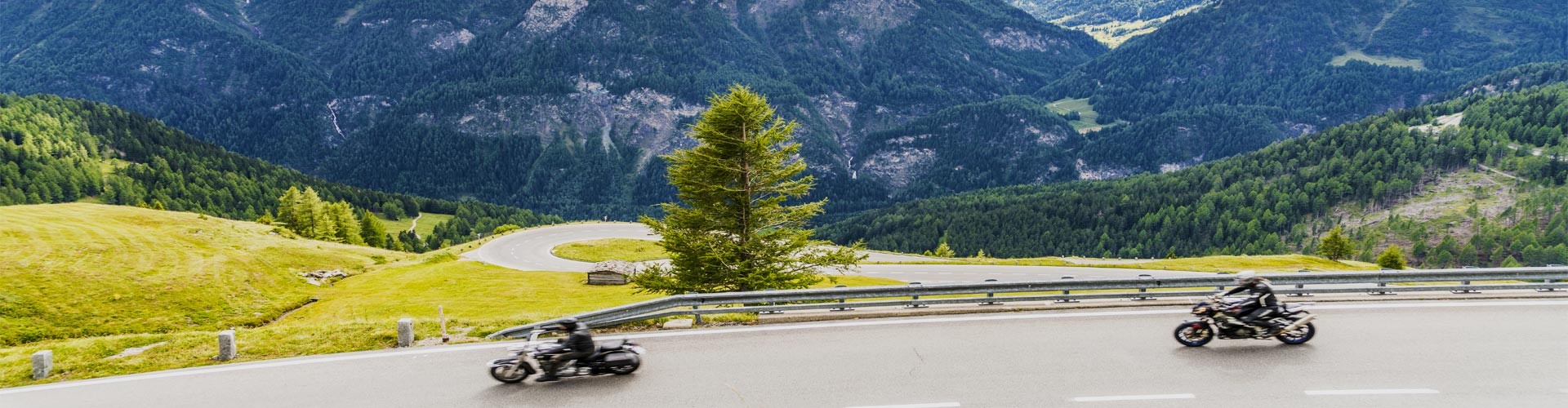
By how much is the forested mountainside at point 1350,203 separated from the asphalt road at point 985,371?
14268cm

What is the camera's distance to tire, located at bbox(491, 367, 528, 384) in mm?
13156

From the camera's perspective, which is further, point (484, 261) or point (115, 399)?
point (484, 261)

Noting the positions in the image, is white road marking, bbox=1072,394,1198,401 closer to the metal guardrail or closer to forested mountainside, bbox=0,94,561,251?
the metal guardrail

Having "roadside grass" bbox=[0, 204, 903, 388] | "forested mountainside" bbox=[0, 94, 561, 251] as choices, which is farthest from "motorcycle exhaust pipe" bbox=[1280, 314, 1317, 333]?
"forested mountainside" bbox=[0, 94, 561, 251]

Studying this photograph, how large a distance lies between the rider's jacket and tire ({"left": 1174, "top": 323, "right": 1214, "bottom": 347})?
892mm

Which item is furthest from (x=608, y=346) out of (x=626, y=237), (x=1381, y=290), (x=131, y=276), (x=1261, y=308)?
(x=626, y=237)

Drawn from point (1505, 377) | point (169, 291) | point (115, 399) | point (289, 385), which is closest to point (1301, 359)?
point (1505, 377)

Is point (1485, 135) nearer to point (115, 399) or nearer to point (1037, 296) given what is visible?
point (1037, 296)

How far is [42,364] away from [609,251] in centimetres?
6634

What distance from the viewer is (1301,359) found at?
12.9 metres

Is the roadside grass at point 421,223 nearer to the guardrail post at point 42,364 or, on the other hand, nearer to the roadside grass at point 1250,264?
the roadside grass at point 1250,264

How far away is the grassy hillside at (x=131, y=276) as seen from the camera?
102 feet

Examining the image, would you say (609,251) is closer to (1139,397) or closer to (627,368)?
(627,368)

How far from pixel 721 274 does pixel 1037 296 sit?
12343 mm
